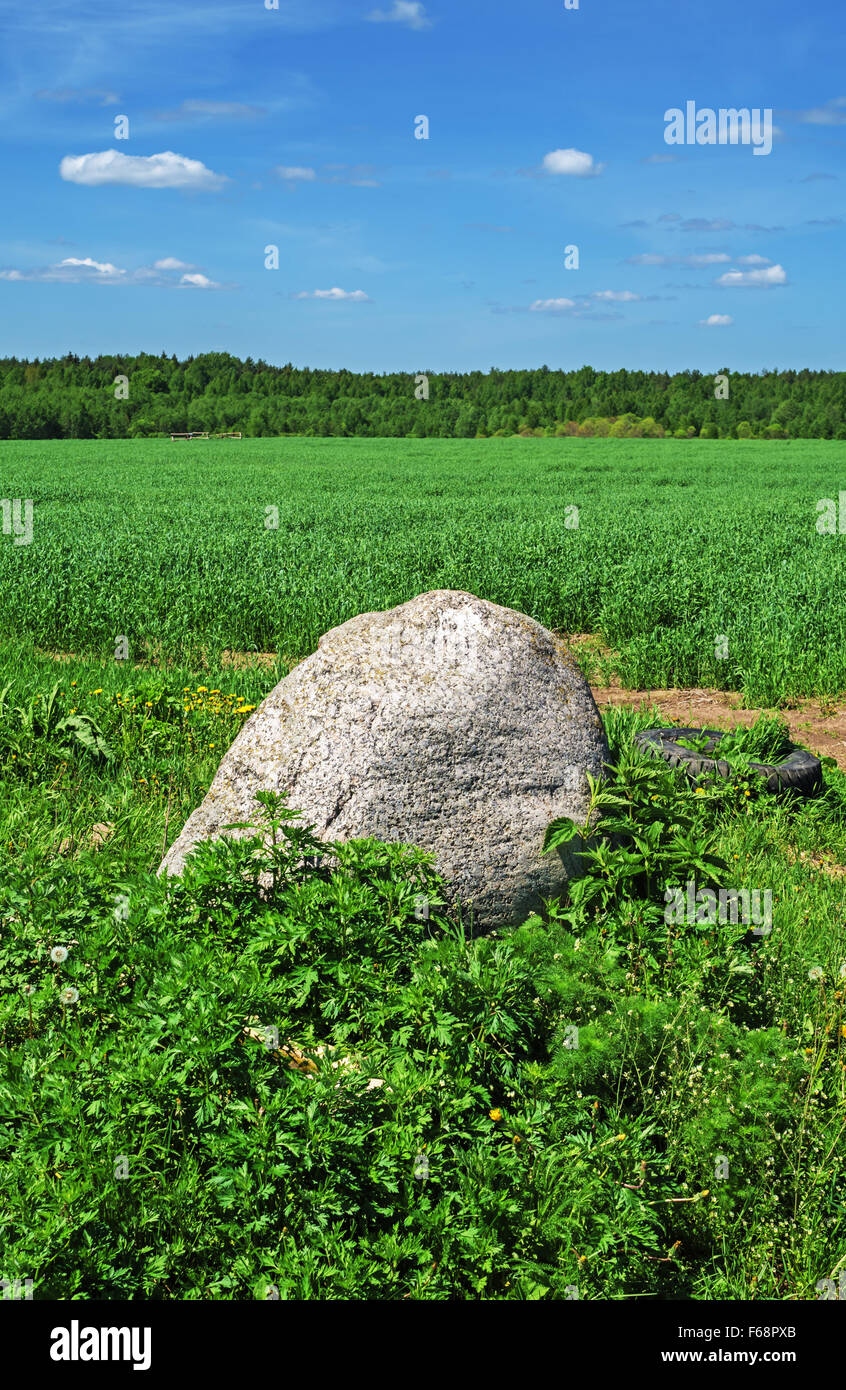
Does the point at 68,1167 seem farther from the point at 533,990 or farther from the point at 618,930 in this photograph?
the point at 618,930

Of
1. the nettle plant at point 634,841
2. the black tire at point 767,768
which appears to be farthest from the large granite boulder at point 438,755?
the black tire at point 767,768

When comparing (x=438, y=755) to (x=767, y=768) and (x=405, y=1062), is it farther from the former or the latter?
(x=767, y=768)

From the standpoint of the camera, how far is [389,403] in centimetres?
9356

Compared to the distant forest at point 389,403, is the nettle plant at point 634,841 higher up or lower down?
lower down

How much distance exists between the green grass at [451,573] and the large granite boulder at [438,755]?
565 centimetres

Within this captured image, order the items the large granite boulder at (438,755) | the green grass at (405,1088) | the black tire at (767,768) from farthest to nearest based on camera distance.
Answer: the black tire at (767,768) → the large granite boulder at (438,755) → the green grass at (405,1088)

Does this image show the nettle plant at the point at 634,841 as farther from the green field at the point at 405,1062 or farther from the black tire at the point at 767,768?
the black tire at the point at 767,768

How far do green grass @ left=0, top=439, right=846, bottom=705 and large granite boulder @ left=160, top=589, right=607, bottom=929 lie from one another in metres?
5.65

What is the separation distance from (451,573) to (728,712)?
17.9 feet

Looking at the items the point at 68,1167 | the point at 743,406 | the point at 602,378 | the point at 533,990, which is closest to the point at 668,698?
the point at 533,990

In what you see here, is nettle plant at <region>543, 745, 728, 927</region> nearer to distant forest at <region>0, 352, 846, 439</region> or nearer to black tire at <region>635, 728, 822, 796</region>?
black tire at <region>635, 728, 822, 796</region>

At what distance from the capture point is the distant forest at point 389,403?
86.6 meters

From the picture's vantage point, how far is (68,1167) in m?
2.74
